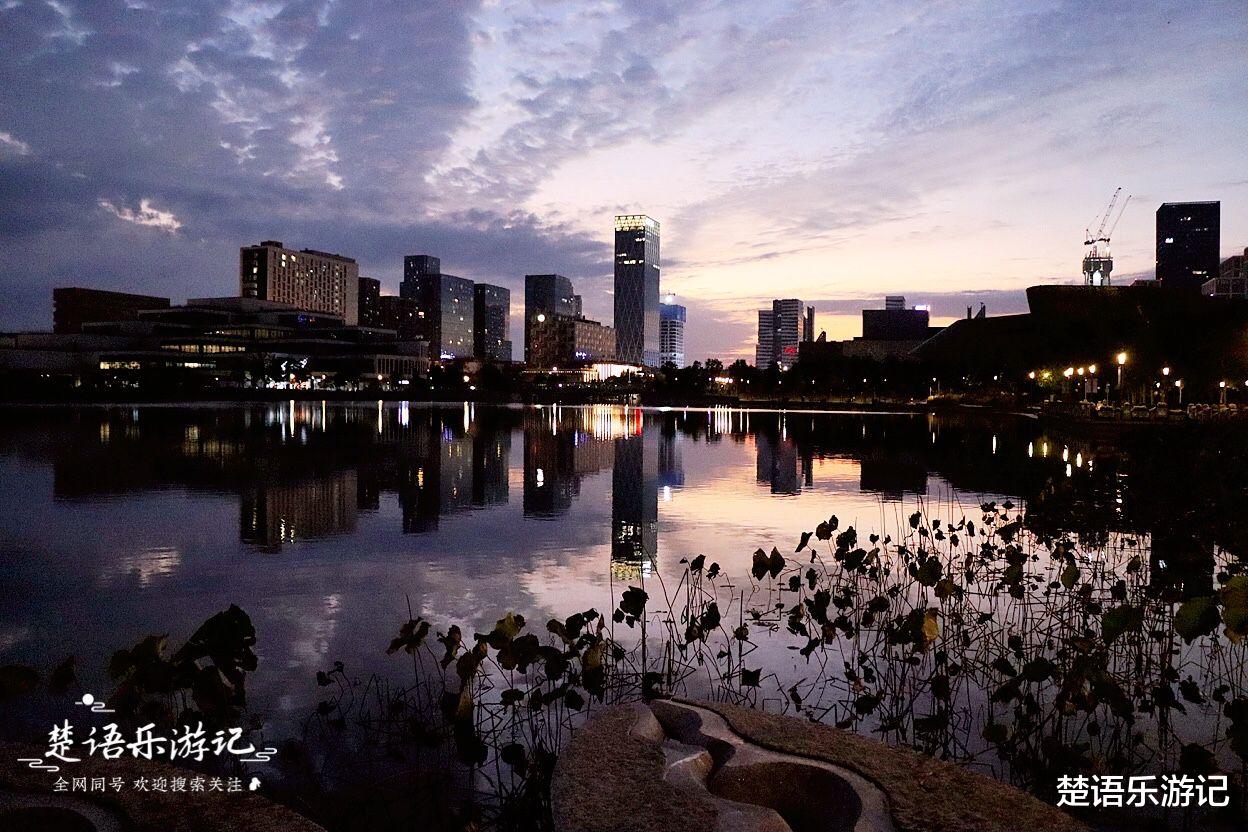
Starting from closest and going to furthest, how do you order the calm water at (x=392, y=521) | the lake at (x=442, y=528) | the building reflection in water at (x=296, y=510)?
1. the lake at (x=442, y=528)
2. the calm water at (x=392, y=521)
3. the building reflection in water at (x=296, y=510)

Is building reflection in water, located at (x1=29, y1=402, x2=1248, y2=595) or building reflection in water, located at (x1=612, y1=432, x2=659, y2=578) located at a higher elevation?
building reflection in water, located at (x1=29, y1=402, x2=1248, y2=595)

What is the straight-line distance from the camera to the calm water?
1099 centimetres

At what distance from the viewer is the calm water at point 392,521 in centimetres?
1099

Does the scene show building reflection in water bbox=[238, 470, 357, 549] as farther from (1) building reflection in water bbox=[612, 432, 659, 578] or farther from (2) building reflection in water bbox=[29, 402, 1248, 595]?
(1) building reflection in water bbox=[612, 432, 659, 578]

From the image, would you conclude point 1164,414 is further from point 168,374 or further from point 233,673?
point 168,374

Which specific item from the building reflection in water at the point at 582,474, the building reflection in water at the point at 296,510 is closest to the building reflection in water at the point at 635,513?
the building reflection in water at the point at 582,474

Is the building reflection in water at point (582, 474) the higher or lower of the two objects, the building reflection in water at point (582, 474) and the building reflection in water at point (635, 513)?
the higher

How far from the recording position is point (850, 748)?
561 cm

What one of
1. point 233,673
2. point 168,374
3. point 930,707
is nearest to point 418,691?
point 233,673

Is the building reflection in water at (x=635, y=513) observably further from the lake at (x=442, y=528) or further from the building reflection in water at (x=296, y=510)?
the building reflection in water at (x=296, y=510)

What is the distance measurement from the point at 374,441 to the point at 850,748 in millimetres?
38719

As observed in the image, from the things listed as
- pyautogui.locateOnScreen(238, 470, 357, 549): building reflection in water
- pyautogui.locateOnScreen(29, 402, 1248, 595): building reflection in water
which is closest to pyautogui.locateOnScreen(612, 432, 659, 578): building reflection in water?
pyautogui.locateOnScreen(29, 402, 1248, 595): building reflection in water

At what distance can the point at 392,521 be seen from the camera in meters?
18.6

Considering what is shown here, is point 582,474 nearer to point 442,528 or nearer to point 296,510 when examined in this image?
point 296,510
